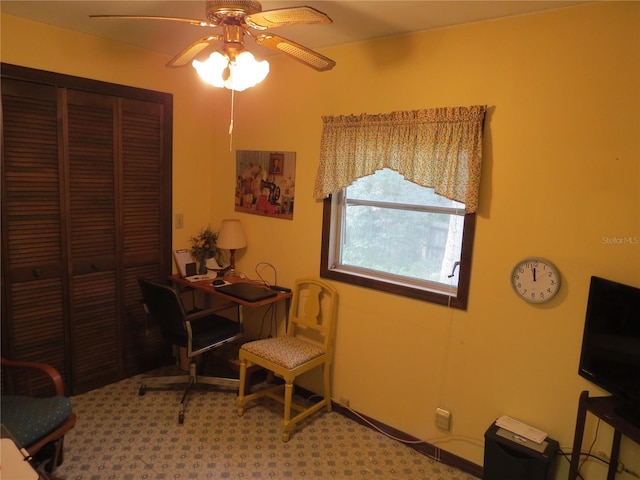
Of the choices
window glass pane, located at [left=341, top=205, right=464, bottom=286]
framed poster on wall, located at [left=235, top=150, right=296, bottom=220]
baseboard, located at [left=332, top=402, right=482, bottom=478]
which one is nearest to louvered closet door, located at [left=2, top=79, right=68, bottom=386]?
framed poster on wall, located at [left=235, top=150, right=296, bottom=220]

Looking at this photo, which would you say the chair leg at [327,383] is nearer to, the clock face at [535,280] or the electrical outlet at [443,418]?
the electrical outlet at [443,418]

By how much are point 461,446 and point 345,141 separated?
1.91 meters

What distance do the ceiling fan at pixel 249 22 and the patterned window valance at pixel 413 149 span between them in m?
0.65

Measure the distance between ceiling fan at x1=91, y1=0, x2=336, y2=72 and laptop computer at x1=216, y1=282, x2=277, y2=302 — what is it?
4.97 ft

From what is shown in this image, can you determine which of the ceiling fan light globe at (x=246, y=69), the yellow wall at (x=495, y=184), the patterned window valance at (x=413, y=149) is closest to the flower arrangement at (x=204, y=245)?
the yellow wall at (x=495, y=184)

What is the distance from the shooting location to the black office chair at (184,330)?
103 inches

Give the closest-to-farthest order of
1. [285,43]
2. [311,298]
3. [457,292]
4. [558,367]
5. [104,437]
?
[285,43] < [558,367] < [457,292] < [104,437] < [311,298]

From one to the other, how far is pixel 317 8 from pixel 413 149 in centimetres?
87

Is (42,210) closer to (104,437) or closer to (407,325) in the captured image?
(104,437)

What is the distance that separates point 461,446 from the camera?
92.4 inches

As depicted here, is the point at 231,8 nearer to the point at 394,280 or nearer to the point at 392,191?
the point at 392,191

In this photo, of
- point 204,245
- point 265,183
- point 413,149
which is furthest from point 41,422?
point 413,149

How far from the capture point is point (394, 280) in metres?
2.58

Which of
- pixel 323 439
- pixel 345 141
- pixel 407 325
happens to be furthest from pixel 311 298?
pixel 345 141
